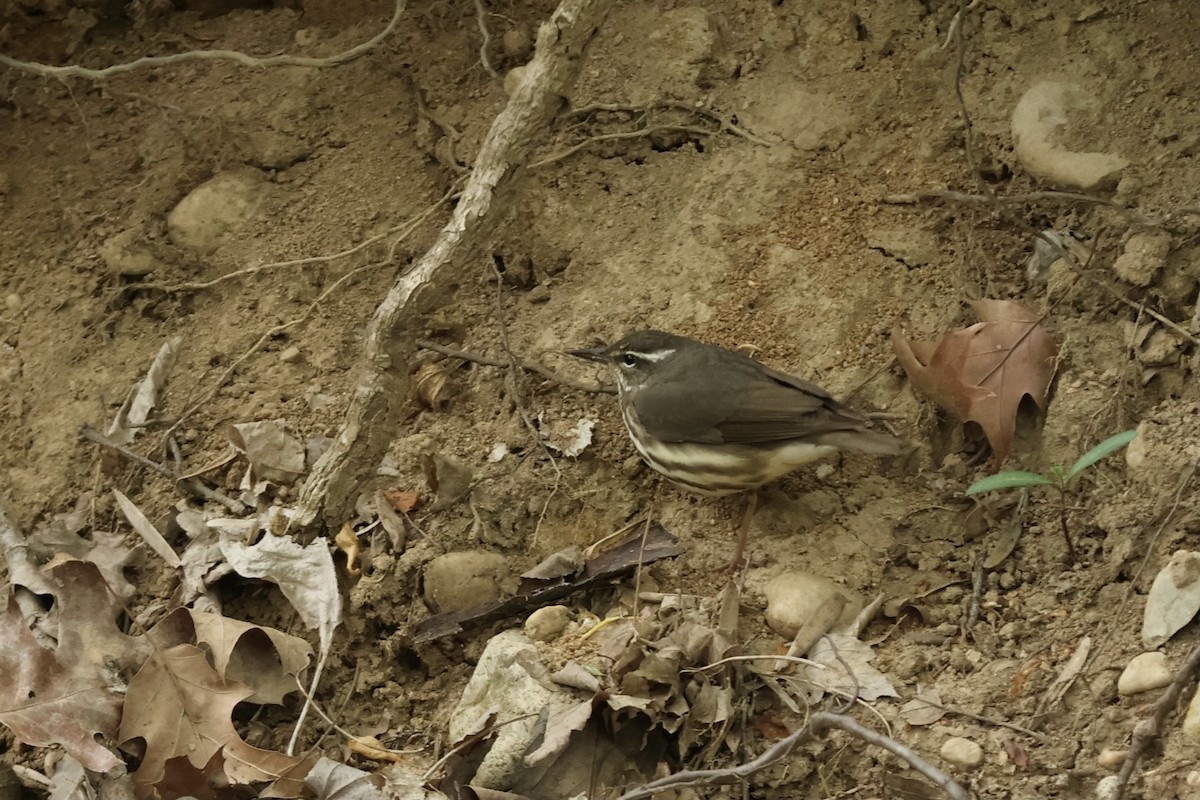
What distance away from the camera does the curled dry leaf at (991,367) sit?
12.5 ft

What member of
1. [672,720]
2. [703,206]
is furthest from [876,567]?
[703,206]

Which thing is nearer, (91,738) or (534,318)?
(91,738)

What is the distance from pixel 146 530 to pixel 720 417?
1.86 meters

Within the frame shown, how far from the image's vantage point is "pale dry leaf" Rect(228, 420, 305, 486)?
4055 mm

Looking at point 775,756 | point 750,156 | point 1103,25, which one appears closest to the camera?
point 775,756

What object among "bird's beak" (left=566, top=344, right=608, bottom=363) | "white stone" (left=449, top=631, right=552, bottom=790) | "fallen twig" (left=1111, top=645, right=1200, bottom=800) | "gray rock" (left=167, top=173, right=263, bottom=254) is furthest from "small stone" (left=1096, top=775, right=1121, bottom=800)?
"gray rock" (left=167, top=173, right=263, bottom=254)

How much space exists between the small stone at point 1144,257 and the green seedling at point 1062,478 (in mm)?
619

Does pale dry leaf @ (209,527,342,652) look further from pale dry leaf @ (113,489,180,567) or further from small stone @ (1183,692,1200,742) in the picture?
small stone @ (1183,692,1200,742)

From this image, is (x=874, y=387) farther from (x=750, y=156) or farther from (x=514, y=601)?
(x=514, y=601)

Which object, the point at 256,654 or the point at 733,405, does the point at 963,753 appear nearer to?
the point at 733,405

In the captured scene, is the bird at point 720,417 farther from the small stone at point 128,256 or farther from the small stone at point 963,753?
the small stone at point 128,256

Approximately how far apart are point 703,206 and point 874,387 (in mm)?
937

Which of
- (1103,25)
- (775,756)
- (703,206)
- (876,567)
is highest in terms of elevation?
(1103,25)

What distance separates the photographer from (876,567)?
3736 mm
